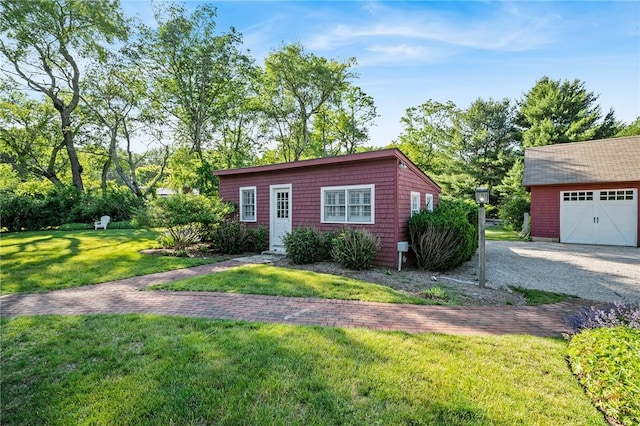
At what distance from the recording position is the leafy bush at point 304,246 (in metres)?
8.08

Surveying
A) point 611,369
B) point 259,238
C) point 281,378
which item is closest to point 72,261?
point 259,238

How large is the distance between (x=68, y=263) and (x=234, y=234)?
444cm

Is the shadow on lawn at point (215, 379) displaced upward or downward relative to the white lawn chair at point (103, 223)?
downward

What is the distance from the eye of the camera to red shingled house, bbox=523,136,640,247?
12.0 metres

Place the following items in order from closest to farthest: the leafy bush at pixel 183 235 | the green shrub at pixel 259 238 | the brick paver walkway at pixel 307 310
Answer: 1. the brick paver walkway at pixel 307 310
2. the leafy bush at pixel 183 235
3. the green shrub at pixel 259 238

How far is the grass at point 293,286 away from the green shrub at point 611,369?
2.24 m

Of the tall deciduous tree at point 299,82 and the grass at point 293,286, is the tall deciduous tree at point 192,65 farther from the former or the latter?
the grass at point 293,286

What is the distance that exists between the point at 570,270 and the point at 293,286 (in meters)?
7.23

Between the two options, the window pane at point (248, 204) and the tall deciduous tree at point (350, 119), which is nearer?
the window pane at point (248, 204)

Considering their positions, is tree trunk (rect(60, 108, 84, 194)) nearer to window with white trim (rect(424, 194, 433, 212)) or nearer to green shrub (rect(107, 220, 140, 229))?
green shrub (rect(107, 220, 140, 229))

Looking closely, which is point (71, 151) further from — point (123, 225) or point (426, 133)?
point (426, 133)

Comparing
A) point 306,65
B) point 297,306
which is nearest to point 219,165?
point 306,65

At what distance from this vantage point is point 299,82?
73.0 ft

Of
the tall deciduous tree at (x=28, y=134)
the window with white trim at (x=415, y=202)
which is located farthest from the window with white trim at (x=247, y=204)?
the tall deciduous tree at (x=28, y=134)
